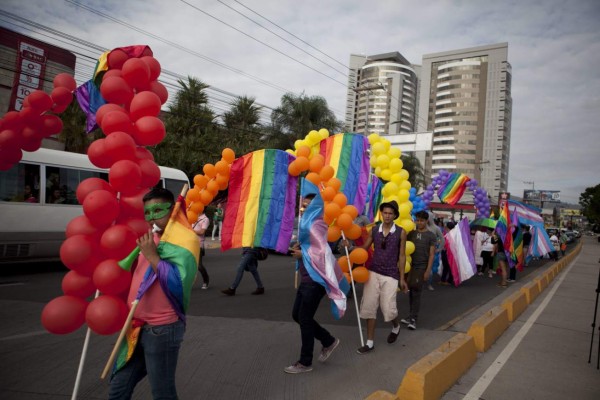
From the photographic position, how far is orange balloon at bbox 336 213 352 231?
4.96 meters

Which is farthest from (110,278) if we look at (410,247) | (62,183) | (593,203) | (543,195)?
(543,195)

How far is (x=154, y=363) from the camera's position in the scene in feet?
7.67

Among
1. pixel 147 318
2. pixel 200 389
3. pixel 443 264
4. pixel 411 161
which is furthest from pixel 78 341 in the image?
pixel 411 161

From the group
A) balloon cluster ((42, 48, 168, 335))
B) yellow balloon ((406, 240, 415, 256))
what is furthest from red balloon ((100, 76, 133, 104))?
yellow balloon ((406, 240, 415, 256))

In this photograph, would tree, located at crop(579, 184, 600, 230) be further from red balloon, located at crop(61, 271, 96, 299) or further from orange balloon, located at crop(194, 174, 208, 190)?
red balloon, located at crop(61, 271, 96, 299)

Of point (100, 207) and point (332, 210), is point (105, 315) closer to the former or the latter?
point (100, 207)

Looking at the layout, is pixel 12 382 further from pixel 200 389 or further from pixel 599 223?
pixel 599 223

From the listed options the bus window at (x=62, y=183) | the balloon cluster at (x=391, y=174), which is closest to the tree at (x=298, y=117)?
the bus window at (x=62, y=183)

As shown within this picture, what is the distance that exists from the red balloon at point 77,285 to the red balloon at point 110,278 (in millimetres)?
265

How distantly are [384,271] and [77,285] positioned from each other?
3.51 metres

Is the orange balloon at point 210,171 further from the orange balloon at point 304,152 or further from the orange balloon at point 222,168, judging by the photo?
the orange balloon at point 304,152

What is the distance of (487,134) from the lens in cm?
10131

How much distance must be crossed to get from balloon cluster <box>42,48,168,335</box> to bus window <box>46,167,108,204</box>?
258 inches

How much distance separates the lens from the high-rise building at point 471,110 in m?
99.1
